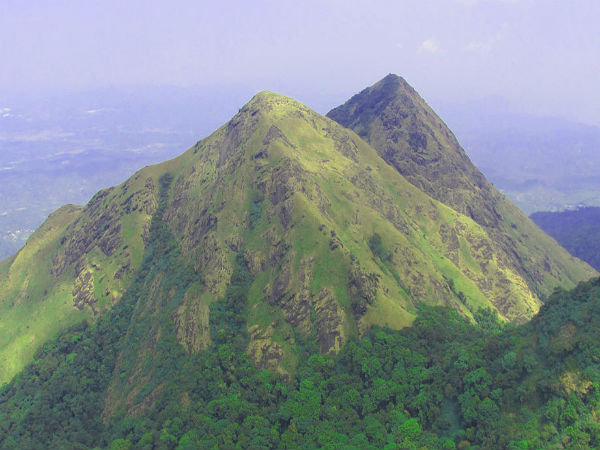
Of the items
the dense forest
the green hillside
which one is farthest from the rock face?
the dense forest

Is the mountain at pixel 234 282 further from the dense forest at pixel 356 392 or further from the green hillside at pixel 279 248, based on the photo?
the dense forest at pixel 356 392

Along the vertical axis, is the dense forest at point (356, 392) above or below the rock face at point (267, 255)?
below

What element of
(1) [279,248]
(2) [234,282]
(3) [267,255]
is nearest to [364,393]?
(1) [279,248]

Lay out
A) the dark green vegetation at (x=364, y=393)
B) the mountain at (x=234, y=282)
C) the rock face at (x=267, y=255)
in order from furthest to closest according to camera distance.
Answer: the rock face at (x=267, y=255), the mountain at (x=234, y=282), the dark green vegetation at (x=364, y=393)

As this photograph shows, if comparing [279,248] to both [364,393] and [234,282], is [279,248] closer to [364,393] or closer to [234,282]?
[234,282]

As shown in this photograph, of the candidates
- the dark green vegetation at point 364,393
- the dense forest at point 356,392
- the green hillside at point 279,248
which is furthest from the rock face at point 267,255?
the dark green vegetation at point 364,393

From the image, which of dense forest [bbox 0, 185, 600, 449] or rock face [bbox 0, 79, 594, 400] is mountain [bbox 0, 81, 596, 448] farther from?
dense forest [bbox 0, 185, 600, 449]

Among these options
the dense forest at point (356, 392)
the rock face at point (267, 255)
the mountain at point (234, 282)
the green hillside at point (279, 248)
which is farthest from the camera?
the green hillside at point (279, 248)

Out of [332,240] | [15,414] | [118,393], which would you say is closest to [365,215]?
[332,240]
